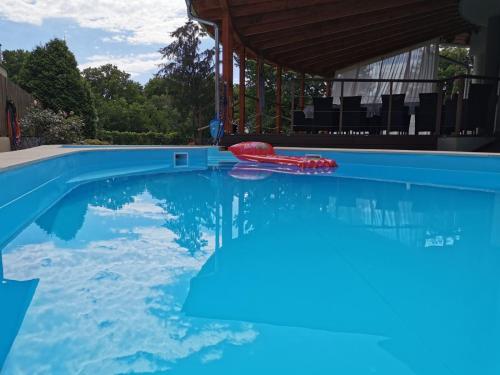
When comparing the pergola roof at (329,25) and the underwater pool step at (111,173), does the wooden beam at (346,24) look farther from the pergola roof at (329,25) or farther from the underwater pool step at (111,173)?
the underwater pool step at (111,173)

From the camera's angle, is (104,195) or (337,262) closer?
(337,262)

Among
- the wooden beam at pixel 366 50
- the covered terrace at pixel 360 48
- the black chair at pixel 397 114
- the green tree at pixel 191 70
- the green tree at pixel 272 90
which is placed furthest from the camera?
the green tree at pixel 191 70

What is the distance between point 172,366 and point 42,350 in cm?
A: 41

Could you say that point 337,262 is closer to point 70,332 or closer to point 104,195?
point 70,332

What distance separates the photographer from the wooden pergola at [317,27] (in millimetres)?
7281

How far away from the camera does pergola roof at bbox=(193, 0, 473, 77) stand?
286 inches

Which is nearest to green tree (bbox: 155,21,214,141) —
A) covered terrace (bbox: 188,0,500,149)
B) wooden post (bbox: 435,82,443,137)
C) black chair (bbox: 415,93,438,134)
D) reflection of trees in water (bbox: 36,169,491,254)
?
covered terrace (bbox: 188,0,500,149)

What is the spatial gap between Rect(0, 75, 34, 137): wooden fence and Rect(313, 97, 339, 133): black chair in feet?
21.3

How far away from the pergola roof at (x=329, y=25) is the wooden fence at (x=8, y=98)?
4.30m

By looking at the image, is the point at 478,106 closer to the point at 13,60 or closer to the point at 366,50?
the point at 366,50

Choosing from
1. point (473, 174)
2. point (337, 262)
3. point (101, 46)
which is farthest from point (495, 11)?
point (101, 46)

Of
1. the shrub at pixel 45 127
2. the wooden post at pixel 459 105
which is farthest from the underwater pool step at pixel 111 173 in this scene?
the wooden post at pixel 459 105

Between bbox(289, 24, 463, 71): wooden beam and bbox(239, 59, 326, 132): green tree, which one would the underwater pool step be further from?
bbox(239, 59, 326, 132): green tree

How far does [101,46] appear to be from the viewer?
3612 centimetres
